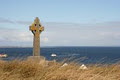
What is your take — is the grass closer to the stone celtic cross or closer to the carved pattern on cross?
the stone celtic cross

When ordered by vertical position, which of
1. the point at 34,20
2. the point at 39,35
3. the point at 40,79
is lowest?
the point at 40,79

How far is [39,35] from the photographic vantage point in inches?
451

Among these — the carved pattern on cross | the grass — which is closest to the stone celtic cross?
the carved pattern on cross

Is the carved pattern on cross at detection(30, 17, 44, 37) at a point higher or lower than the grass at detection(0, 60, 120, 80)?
higher

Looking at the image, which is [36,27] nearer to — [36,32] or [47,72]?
[36,32]

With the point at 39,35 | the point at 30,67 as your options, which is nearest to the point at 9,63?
the point at 30,67

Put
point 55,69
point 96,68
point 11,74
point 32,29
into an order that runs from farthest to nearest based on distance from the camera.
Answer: point 32,29 → point 96,68 → point 55,69 → point 11,74

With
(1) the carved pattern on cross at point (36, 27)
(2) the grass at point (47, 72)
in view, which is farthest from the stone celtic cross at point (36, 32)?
(2) the grass at point (47, 72)

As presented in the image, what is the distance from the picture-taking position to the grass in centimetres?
570

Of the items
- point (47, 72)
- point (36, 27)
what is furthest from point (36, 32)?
point (47, 72)

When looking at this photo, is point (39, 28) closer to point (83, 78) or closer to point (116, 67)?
point (116, 67)

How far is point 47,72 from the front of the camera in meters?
5.90

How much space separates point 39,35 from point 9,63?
494cm

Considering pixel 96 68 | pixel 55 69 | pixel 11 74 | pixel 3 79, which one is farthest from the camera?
pixel 96 68
